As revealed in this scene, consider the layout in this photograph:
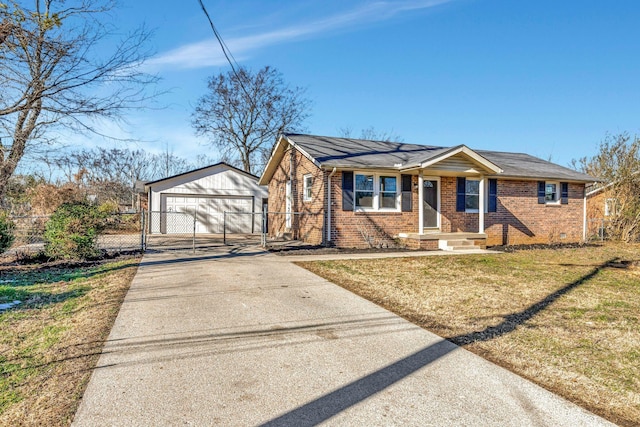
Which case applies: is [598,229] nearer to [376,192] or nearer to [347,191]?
[376,192]

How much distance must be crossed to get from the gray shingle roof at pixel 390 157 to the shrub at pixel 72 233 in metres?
6.61

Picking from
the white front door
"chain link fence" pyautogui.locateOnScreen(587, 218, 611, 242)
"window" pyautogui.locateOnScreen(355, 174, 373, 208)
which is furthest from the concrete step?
"chain link fence" pyautogui.locateOnScreen(587, 218, 611, 242)

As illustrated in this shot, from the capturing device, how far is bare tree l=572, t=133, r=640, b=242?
1734cm

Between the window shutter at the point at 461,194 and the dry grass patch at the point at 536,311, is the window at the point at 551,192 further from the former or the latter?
the dry grass patch at the point at 536,311

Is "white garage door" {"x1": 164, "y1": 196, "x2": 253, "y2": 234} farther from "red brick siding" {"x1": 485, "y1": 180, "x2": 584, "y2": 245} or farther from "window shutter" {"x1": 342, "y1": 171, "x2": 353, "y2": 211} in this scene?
"red brick siding" {"x1": 485, "y1": 180, "x2": 584, "y2": 245}

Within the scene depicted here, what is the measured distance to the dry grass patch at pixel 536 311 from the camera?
3361 millimetres

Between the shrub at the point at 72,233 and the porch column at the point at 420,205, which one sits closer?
the shrub at the point at 72,233

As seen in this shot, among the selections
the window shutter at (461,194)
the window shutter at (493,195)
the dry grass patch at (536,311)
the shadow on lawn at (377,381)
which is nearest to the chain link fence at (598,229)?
the window shutter at (493,195)

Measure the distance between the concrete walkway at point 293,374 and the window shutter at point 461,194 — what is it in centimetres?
1015

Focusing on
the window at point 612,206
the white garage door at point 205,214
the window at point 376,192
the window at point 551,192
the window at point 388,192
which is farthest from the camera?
the white garage door at point 205,214

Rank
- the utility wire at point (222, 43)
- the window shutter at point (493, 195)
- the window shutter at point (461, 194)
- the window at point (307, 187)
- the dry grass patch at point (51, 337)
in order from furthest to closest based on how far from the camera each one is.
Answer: the window shutter at point (493, 195) → the window shutter at point (461, 194) → the window at point (307, 187) → the utility wire at point (222, 43) → the dry grass patch at point (51, 337)

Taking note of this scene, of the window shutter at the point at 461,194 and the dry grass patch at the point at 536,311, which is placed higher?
the window shutter at the point at 461,194

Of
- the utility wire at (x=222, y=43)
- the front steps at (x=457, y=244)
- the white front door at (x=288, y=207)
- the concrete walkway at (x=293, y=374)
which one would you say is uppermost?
the utility wire at (x=222, y=43)

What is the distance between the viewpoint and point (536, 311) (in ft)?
17.9
